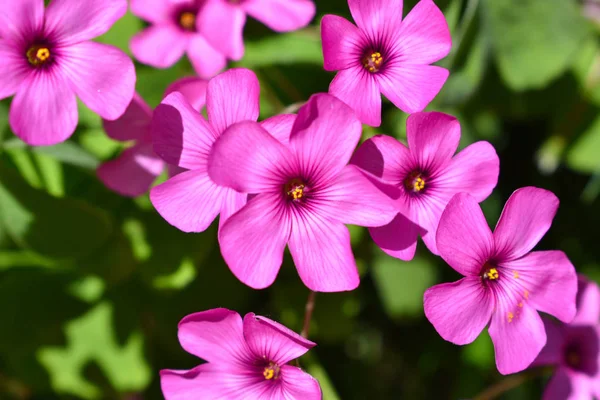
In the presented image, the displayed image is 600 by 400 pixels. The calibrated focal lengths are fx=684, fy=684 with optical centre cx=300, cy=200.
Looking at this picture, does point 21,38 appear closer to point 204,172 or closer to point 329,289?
point 204,172

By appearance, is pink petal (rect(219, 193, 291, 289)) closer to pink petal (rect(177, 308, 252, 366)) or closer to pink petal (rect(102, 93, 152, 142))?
pink petal (rect(177, 308, 252, 366))

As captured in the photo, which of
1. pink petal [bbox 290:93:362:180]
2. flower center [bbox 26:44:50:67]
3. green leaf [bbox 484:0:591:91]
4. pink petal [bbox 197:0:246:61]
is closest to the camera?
pink petal [bbox 290:93:362:180]

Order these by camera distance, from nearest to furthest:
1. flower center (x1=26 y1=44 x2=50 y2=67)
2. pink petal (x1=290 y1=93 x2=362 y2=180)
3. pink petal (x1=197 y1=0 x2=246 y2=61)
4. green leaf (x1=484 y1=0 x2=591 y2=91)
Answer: pink petal (x1=290 y1=93 x2=362 y2=180) → flower center (x1=26 y1=44 x2=50 y2=67) → pink petal (x1=197 y1=0 x2=246 y2=61) → green leaf (x1=484 y1=0 x2=591 y2=91)

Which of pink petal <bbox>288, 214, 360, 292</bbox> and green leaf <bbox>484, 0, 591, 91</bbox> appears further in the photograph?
green leaf <bbox>484, 0, 591, 91</bbox>


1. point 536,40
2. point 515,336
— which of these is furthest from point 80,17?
point 536,40

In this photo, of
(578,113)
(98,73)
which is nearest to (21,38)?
(98,73)

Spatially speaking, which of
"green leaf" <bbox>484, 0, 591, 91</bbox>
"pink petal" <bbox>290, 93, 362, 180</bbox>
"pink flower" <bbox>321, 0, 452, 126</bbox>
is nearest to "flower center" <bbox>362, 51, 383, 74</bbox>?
"pink flower" <bbox>321, 0, 452, 126</bbox>
